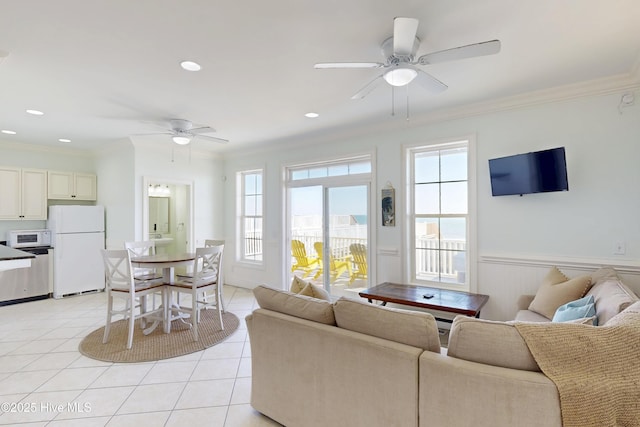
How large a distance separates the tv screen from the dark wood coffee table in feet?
3.90

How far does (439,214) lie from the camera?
12.8 ft

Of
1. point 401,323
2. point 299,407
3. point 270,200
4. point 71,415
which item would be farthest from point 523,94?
point 71,415

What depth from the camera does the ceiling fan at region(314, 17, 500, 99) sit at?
5.77 feet

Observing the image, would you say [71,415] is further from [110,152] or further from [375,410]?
[110,152]

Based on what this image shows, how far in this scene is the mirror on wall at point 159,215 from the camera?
657 cm

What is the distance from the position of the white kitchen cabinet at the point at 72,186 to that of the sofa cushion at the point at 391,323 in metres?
6.06

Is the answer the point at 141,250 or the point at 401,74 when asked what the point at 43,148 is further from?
the point at 401,74

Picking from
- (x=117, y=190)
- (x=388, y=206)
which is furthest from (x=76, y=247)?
(x=388, y=206)

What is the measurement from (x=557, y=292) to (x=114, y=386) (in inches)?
152

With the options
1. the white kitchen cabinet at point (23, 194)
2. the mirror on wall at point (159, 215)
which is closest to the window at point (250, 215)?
the mirror on wall at point (159, 215)

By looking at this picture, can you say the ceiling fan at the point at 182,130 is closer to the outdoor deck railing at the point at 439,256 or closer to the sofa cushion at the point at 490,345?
the outdoor deck railing at the point at 439,256

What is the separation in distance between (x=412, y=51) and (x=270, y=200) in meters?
3.85

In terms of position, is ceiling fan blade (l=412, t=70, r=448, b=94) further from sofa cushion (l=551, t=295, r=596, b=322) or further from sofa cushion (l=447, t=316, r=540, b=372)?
sofa cushion (l=551, t=295, r=596, b=322)

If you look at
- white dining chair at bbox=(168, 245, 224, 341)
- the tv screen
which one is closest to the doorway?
white dining chair at bbox=(168, 245, 224, 341)
